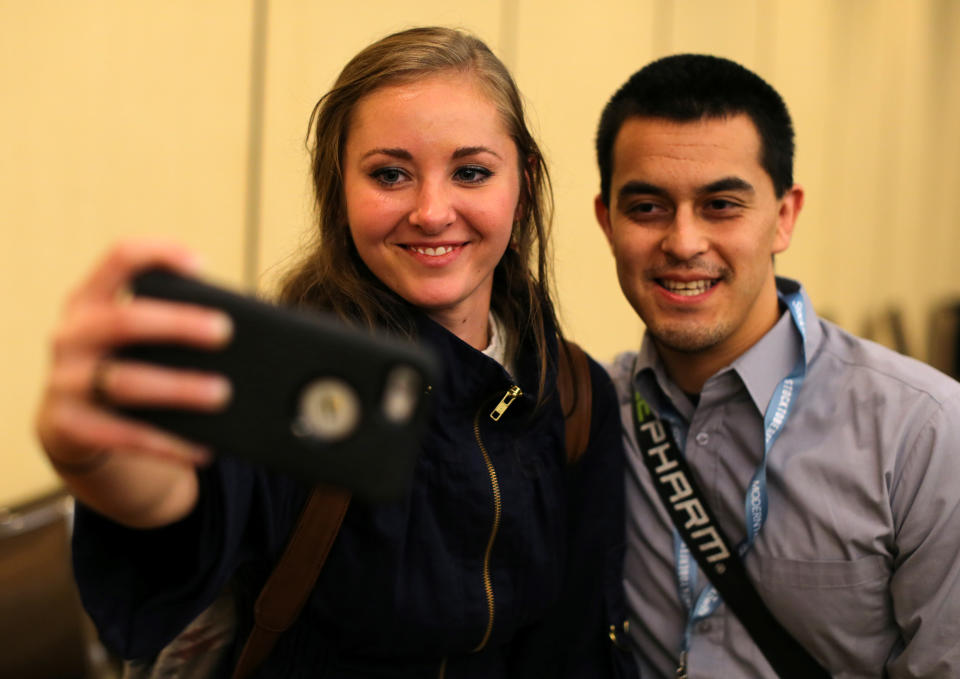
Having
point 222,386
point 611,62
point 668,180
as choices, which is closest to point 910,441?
point 668,180

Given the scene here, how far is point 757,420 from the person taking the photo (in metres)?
2.00

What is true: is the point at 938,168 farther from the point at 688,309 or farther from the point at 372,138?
the point at 372,138

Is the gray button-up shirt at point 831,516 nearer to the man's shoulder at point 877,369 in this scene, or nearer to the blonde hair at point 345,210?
the man's shoulder at point 877,369

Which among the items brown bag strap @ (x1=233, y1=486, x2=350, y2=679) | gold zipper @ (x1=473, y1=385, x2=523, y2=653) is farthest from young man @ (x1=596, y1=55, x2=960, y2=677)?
brown bag strap @ (x1=233, y1=486, x2=350, y2=679)

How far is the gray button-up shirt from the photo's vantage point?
179 centimetres

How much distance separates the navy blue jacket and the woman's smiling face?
0.13 meters

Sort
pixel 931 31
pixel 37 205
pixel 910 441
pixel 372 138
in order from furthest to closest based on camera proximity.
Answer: pixel 931 31, pixel 37 205, pixel 910 441, pixel 372 138

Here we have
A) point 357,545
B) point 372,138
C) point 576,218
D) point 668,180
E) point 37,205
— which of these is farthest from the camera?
point 576,218

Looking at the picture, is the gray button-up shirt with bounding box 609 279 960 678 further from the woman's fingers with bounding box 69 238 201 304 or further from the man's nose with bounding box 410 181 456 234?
the woman's fingers with bounding box 69 238 201 304

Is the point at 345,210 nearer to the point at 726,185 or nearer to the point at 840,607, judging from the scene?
the point at 726,185

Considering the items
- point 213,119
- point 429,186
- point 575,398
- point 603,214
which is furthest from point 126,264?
point 213,119

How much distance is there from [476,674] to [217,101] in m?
2.12

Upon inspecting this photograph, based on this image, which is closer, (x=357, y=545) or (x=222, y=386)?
(x=222, y=386)

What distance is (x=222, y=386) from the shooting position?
2.28 feet
